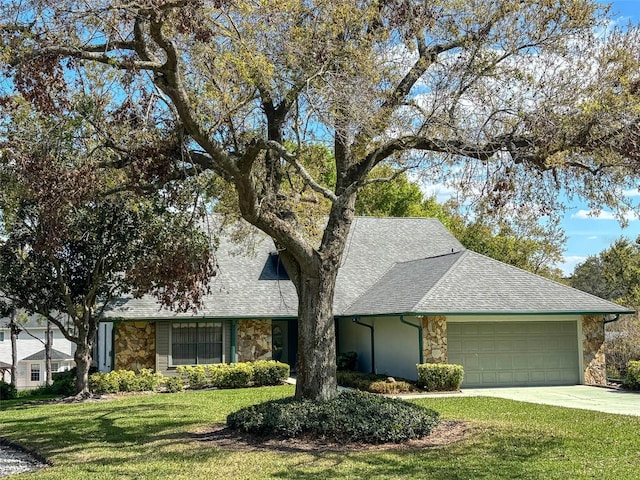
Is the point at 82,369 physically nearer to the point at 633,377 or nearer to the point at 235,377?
the point at 235,377

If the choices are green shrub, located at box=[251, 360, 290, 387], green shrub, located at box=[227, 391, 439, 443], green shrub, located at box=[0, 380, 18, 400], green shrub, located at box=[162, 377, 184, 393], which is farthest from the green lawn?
green shrub, located at box=[0, 380, 18, 400]

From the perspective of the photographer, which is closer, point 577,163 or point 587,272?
point 577,163

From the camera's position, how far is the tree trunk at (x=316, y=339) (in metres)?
11.6

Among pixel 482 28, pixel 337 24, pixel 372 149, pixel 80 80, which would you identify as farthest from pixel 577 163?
pixel 80 80

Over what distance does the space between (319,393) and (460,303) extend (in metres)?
8.70

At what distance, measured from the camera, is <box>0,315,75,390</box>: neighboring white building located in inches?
1692

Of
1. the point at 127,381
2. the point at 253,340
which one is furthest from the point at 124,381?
the point at 253,340

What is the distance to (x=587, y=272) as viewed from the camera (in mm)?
55594

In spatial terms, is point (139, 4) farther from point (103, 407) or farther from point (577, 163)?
point (103, 407)

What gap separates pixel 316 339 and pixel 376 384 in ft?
23.0

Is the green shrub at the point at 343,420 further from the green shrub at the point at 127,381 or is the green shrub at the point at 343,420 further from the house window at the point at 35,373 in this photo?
the house window at the point at 35,373

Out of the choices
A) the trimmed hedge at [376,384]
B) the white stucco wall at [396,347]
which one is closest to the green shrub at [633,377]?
the white stucco wall at [396,347]

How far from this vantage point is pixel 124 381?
19.6 m

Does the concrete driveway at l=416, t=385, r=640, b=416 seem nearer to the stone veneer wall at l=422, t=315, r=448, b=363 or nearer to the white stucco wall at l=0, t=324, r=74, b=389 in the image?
the stone veneer wall at l=422, t=315, r=448, b=363
